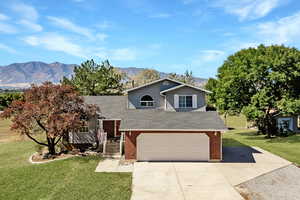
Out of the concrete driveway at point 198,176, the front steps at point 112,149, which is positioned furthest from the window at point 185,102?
the front steps at point 112,149

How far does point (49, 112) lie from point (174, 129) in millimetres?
9735

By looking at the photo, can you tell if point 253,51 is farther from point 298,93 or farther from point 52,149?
point 52,149

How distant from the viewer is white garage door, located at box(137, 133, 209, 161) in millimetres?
18547

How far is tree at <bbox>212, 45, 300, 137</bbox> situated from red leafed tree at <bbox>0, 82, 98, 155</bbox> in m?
18.1

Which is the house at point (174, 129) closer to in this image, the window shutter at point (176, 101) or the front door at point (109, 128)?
the window shutter at point (176, 101)

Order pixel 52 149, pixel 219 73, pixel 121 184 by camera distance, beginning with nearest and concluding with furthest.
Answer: pixel 121 184 < pixel 52 149 < pixel 219 73

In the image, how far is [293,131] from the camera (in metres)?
34.3

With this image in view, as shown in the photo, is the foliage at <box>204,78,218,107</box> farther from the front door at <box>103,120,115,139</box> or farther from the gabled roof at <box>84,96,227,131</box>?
the front door at <box>103,120,115,139</box>

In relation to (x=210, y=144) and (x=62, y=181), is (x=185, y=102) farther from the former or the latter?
(x=62, y=181)

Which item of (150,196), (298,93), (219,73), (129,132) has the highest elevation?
(219,73)

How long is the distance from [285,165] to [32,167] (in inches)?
706

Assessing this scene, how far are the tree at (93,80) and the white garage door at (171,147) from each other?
27034 mm

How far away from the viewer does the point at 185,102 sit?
72.8ft

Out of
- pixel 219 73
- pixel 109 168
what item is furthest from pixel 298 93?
pixel 109 168
